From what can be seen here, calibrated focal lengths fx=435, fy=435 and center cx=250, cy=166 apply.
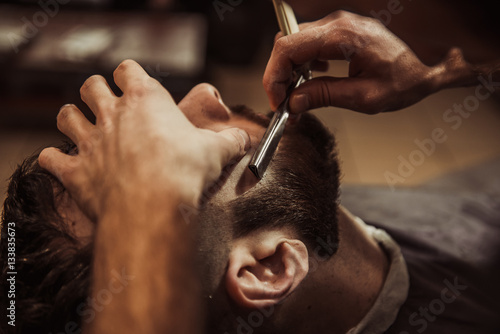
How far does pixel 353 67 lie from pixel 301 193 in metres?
0.32

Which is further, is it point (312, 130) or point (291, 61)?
point (312, 130)

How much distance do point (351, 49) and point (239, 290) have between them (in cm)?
56

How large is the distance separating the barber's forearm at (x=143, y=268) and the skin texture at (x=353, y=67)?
405 mm

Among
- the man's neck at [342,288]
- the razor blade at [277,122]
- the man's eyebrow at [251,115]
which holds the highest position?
the razor blade at [277,122]

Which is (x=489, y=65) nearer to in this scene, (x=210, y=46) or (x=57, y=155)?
(x=57, y=155)

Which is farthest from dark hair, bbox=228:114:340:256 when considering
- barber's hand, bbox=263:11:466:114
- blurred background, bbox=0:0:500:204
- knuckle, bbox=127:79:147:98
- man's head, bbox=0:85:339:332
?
blurred background, bbox=0:0:500:204

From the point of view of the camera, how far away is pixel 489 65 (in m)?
1.07

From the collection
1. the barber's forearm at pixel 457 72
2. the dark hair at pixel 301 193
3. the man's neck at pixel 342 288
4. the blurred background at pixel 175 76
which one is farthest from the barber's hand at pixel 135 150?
the blurred background at pixel 175 76

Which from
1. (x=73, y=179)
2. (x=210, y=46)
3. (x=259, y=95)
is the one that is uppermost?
(x=73, y=179)

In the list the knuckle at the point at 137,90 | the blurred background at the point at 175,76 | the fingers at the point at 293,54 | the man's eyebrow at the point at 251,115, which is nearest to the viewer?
the knuckle at the point at 137,90

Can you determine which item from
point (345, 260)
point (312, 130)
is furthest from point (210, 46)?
point (345, 260)

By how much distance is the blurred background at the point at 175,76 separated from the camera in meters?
2.17

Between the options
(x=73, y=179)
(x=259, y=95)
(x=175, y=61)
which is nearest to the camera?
(x=73, y=179)

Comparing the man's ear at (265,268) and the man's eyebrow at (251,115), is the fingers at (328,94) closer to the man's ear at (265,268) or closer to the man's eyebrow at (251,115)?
the man's eyebrow at (251,115)
